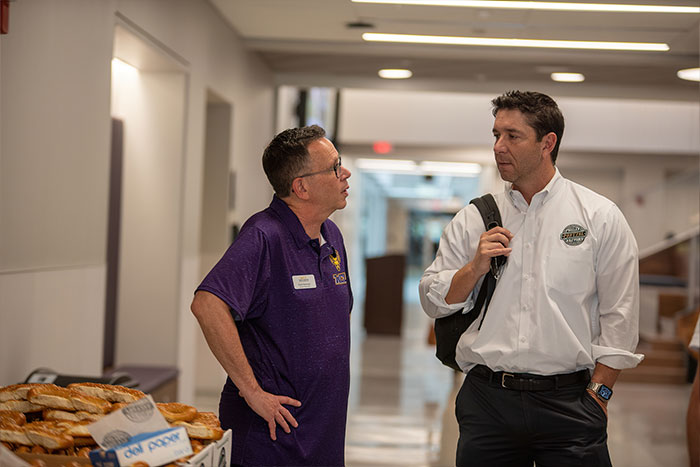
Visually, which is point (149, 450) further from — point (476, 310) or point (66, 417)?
point (476, 310)

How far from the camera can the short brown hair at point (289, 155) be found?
7.95ft

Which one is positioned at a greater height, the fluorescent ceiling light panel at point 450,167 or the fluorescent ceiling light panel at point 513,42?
the fluorescent ceiling light panel at point 450,167

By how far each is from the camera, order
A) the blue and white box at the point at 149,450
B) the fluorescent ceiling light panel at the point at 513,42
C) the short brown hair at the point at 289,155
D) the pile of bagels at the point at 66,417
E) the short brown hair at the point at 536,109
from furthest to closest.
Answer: the fluorescent ceiling light panel at the point at 513,42 < the short brown hair at the point at 536,109 < the short brown hair at the point at 289,155 < the pile of bagels at the point at 66,417 < the blue and white box at the point at 149,450

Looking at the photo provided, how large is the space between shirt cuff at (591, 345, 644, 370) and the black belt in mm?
92

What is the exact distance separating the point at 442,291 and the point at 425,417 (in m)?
4.42

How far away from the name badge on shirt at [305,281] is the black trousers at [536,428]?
0.67 metres

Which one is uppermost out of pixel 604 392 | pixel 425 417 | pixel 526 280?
pixel 526 280

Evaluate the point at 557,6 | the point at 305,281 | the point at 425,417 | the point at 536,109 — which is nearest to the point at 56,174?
the point at 305,281

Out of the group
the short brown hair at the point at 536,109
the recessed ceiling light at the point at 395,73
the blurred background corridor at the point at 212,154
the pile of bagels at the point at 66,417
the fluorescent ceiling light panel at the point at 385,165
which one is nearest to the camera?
the pile of bagels at the point at 66,417

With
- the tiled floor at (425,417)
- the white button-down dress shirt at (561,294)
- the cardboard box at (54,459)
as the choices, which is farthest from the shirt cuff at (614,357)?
the tiled floor at (425,417)

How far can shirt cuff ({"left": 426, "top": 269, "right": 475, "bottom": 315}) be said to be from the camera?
2.55 meters

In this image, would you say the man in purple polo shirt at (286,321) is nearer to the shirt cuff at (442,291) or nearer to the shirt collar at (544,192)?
the shirt cuff at (442,291)

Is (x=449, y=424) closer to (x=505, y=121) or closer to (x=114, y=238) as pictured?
(x=114, y=238)

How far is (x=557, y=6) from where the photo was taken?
17.0 ft
